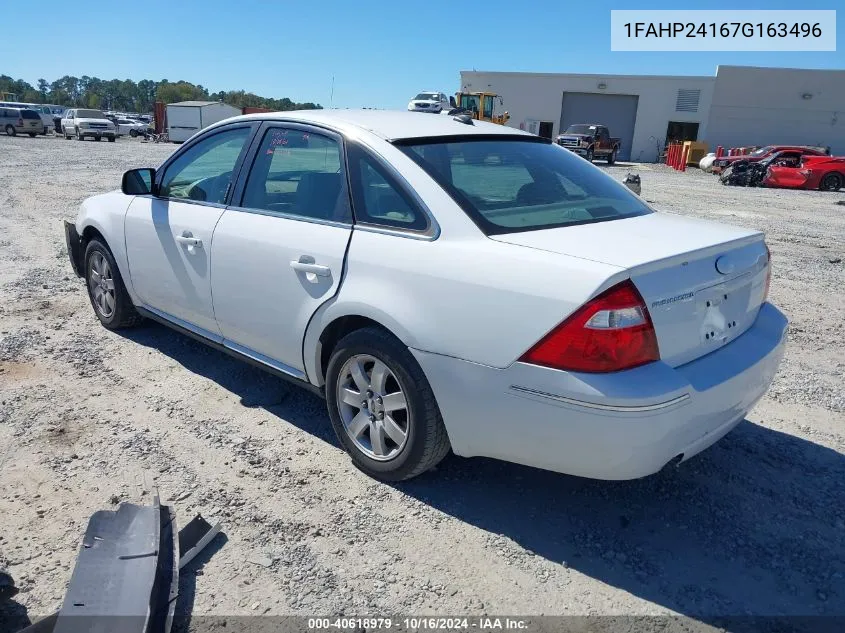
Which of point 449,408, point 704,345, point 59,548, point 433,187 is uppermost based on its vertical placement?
point 433,187

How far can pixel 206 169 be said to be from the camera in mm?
4164

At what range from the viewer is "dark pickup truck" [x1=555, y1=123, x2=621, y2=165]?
3186 cm

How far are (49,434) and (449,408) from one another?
2.34 meters

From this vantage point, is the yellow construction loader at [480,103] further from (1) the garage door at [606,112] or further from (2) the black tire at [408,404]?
(2) the black tire at [408,404]

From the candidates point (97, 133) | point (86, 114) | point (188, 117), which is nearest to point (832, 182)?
point (188, 117)

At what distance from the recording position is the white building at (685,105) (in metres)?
43.1

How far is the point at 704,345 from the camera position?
266 centimetres

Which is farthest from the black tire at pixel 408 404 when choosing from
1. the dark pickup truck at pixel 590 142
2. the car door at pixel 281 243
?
the dark pickup truck at pixel 590 142

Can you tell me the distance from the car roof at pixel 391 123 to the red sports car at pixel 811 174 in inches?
868

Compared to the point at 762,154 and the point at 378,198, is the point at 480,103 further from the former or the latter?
the point at 378,198

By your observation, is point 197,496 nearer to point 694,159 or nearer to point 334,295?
point 334,295

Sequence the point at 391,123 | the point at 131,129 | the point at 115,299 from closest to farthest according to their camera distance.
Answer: the point at 391,123
the point at 115,299
the point at 131,129

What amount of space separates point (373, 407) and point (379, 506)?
457 mm

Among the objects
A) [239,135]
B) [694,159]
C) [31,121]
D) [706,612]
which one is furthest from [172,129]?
[706,612]
